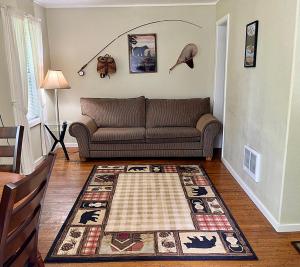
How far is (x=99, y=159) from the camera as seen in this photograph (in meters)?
4.42

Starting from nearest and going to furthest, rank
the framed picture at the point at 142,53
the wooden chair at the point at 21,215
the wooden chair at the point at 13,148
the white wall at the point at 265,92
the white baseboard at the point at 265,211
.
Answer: the wooden chair at the point at 21,215 < the wooden chair at the point at 13,148 < the white wall at the point at 265,92 < the white baseboard at the point at 265,211 < the framed picture at the point at 142,53

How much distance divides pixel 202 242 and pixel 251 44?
2.01 metres

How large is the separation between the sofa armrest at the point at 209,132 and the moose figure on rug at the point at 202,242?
Answer: 6.54 ft

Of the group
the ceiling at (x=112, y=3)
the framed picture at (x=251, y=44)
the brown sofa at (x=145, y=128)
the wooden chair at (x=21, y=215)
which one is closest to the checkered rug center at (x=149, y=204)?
the brown sofa at (x=145, y=128)

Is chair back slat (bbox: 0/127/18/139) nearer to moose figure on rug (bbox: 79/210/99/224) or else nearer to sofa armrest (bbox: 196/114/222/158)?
moose figure on rug (bbox: 79/210/99/224)

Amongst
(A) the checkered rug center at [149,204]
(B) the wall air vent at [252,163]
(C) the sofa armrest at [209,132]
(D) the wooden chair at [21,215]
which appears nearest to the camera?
(D) the wooden chair at [21,215]

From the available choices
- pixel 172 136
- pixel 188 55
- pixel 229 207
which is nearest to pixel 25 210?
pixel 229 207

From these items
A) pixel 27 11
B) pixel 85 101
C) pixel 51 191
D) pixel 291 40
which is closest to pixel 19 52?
pixel 27 11

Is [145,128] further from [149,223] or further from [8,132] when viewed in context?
[8,132]

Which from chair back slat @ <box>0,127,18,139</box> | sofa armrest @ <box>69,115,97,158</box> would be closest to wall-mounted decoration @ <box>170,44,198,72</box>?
sofa armrest @ <box>69,115,97,158</box>

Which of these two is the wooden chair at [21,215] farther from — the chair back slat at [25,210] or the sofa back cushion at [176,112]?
the sofa back cushion at [176,112]

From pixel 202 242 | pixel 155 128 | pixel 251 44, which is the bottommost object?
pixel 202 242

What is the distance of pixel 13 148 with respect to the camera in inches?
78.7

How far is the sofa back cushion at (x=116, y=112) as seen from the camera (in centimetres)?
462
